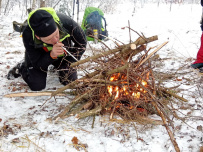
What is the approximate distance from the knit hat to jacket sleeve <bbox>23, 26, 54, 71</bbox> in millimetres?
392

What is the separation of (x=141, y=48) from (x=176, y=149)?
3.32 ft

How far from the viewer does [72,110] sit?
2.18 meters

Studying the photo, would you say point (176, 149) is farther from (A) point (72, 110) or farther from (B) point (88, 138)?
(A) point (72, 110)

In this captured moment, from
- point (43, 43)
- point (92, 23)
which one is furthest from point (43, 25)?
point (92, 23)

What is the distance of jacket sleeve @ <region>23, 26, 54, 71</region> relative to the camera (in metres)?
2.69

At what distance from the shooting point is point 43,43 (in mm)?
2607

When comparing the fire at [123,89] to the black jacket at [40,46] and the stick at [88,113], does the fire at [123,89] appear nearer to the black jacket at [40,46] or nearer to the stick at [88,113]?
the stick at [88,113]

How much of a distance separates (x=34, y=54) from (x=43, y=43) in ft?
0.92

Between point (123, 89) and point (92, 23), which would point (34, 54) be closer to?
point (123, 89)

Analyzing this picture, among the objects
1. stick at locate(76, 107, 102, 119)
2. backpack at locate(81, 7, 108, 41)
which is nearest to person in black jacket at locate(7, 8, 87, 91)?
stick at locate(76, 107, 102, 119)

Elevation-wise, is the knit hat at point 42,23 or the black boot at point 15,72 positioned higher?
the knit hat at point 42,23

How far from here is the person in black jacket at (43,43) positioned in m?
2.31

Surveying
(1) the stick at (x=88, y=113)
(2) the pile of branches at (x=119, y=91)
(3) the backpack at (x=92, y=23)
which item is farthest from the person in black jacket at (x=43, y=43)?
(3) the backpack at (x=92, y=23)

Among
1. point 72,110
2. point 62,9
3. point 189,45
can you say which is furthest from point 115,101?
point 62,9
